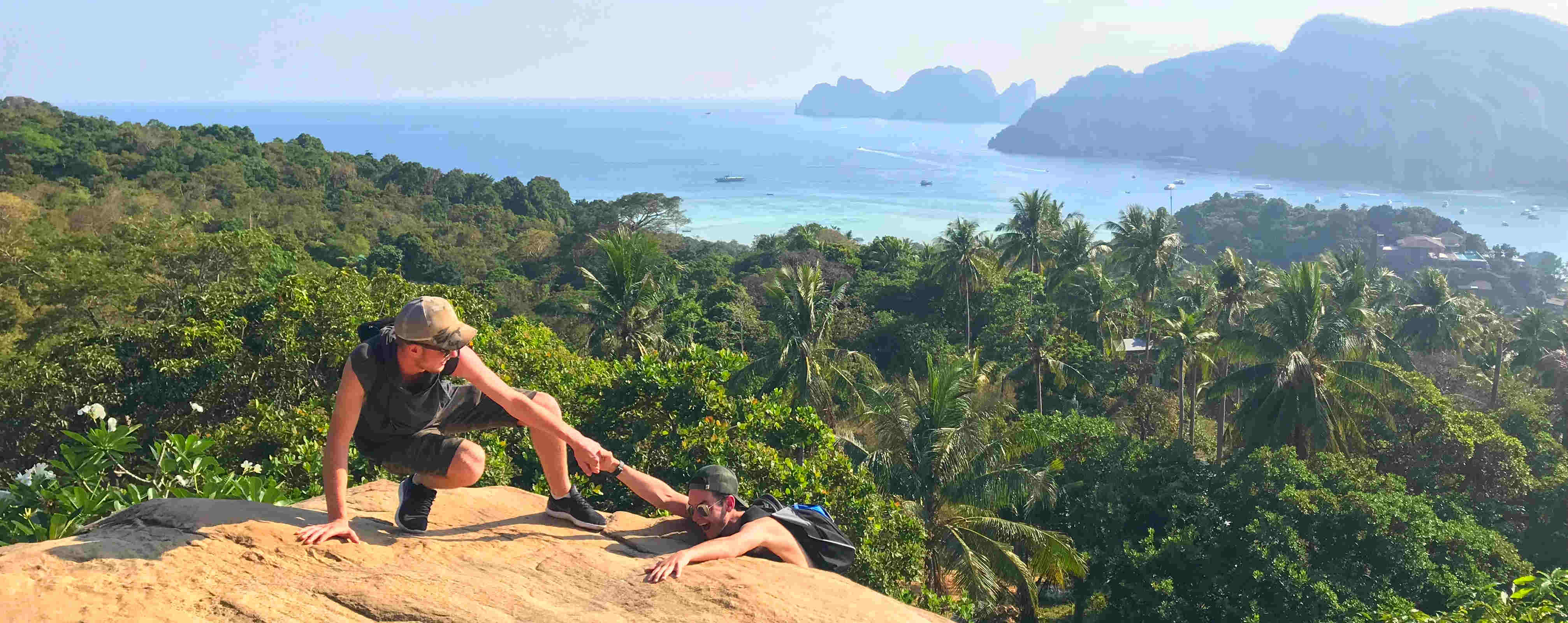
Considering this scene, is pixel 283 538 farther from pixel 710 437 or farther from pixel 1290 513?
pixel 1290 513

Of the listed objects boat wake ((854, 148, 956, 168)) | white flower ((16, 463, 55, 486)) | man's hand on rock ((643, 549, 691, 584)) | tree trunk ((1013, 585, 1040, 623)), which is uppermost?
boat wake ((854, 148, 956, 168))

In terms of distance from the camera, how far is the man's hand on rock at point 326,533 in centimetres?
362

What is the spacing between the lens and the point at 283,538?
3.62m

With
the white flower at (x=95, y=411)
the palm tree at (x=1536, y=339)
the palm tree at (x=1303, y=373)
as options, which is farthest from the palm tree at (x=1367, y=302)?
the white flower at (x=95, y=411)

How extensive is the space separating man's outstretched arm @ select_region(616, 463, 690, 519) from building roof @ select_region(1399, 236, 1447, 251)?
84986 millimetres

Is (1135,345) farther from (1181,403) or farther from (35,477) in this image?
(35,477)

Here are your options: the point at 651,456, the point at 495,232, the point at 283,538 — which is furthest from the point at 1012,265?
the point at 283,538

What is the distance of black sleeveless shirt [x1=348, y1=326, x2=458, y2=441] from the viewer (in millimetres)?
3729

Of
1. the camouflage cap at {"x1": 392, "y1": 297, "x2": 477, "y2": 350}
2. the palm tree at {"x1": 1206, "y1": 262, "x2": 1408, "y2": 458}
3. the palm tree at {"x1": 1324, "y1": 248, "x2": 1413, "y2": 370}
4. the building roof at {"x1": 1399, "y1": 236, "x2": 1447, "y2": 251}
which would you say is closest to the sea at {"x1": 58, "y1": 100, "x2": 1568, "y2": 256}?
the building roof at {"x1": 1399, "y1": 236, "x2": 1447, "y2": 251}

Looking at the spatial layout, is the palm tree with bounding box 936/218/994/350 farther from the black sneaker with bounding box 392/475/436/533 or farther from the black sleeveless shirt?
the black sleeveless shirt

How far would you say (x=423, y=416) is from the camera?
3969 millimetres

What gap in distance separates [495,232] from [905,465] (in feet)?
138

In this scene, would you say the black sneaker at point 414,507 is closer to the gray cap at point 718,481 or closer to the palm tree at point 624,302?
the gray cap at point 718,481

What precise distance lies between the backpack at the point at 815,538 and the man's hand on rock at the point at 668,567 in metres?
0.73
